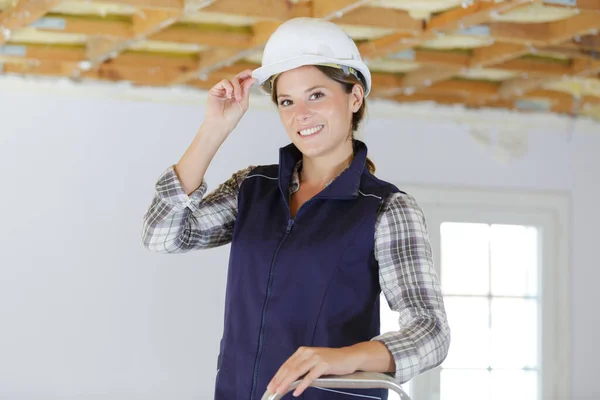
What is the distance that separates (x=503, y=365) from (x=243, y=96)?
14.7ft

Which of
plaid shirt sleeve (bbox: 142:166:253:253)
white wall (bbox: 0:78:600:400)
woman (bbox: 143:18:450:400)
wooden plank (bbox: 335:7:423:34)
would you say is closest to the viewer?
woman (bbox: 143:18:450:400)

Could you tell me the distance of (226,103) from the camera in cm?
192

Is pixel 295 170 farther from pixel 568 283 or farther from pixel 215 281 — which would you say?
pixel 568 283

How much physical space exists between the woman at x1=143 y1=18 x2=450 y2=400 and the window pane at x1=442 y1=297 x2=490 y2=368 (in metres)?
4.07

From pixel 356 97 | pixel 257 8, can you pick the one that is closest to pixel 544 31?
pixel 257 8

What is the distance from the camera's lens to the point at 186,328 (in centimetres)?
524

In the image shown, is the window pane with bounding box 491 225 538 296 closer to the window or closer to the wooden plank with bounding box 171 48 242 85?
the window

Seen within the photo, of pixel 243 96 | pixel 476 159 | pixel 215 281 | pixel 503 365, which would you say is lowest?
pixel 503 365

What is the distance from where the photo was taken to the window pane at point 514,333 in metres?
5.95

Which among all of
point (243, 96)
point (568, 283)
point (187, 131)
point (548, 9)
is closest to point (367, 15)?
point (548, 9)

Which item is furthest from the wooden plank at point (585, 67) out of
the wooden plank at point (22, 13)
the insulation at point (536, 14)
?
the wooden plank at point (22, 13)

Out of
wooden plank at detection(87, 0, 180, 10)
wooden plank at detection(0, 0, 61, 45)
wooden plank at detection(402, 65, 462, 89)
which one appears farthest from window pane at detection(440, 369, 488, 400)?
wooden plank at detection(0, 0, 61, 45)

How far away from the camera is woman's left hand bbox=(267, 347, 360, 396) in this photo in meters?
1.38

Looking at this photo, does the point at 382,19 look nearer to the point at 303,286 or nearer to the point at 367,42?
the point at 367,42
